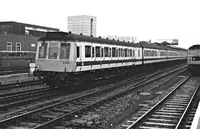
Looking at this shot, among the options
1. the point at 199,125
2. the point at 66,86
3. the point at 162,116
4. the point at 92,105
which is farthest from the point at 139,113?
the point at 66,86

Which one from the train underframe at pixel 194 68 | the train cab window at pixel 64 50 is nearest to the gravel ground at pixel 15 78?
the train cab window at pixel 64 50

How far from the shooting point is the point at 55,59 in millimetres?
14648

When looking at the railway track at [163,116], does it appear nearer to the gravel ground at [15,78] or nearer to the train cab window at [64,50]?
the train cab window at [64,50]

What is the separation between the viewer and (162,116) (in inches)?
373

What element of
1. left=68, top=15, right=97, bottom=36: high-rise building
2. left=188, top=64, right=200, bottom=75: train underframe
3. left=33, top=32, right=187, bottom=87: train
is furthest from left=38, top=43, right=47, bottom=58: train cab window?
left=68, top=15, right=97, bottom=36: high-rise building

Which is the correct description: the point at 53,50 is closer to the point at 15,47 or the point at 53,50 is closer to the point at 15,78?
the point at 15,78

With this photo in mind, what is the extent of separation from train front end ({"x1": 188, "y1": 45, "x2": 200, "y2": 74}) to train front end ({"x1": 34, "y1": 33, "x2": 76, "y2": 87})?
597 inches

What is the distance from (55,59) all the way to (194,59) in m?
15.9

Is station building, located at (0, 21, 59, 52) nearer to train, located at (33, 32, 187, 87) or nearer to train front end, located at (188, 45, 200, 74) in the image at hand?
train, located at (33, 32, 187, 87)

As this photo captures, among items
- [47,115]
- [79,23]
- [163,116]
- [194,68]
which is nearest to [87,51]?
[47,115]

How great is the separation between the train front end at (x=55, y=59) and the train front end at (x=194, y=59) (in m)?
15.2

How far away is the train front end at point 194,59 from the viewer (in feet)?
83.1

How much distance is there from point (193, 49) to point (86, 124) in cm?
2019

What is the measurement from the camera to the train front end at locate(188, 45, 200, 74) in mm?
25328
